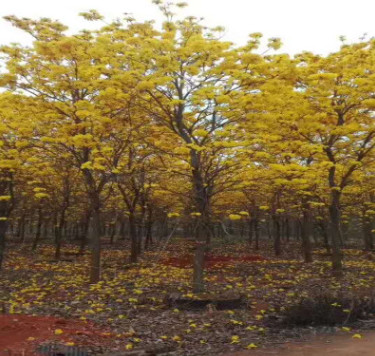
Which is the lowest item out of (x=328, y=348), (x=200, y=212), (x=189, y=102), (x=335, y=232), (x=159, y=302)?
(x=328, y=348)

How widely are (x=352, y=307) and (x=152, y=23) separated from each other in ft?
30.2

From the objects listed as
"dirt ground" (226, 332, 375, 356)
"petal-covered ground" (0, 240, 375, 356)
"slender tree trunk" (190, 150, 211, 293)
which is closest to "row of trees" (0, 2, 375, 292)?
"slender tree trunk" (190, 150, 211, 293)

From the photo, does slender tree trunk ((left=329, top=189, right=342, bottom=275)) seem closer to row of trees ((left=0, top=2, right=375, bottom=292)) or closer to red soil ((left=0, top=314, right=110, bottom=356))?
row of trees ((left=0, top=2, right=375, bottom=292))

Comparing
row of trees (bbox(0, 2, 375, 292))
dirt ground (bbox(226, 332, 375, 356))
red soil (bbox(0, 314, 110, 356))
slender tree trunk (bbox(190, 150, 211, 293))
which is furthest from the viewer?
slender tree trunk (bbox(190, 150, 211, 293))

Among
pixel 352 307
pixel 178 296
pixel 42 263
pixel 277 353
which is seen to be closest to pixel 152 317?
pixel 178 296

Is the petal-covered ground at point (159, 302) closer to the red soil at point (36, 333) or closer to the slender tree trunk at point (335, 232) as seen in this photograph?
the red soil at point (36, 333)

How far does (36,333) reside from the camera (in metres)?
7.83

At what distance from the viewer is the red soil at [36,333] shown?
23.3 ft

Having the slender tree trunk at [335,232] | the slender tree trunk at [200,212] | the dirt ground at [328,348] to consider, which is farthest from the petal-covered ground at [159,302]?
the slender tree trunk at [200,212]

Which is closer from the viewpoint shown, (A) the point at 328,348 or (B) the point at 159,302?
(A) the point at 328,348

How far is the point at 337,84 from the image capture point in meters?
13.4

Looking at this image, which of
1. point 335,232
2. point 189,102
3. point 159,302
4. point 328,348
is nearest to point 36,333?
point 159,302

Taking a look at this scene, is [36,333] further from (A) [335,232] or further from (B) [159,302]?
(A) [335,232]

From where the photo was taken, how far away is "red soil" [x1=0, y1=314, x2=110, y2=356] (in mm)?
7113
